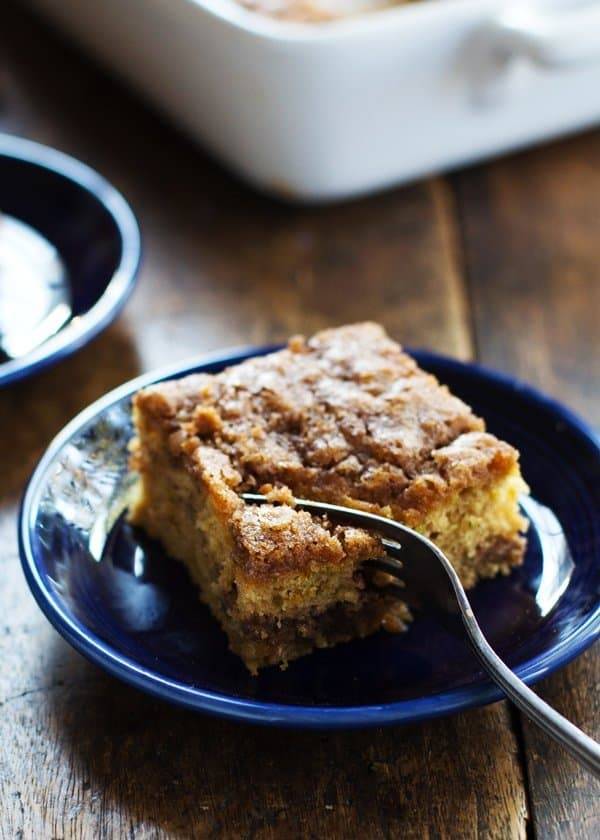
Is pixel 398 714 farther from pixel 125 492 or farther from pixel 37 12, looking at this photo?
pixel 37 12

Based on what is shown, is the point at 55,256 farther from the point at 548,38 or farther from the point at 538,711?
the point at 538,711

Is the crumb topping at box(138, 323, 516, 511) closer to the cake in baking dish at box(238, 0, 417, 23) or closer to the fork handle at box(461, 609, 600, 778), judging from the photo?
the fork handle at box(461, 609, 600, 778)

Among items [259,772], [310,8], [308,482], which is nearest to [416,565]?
[308,482]

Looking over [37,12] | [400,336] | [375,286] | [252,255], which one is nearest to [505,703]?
[400,336]

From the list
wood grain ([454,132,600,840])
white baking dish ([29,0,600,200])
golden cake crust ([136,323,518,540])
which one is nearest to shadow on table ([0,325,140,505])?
golden cake crust ([136,323,518,540])

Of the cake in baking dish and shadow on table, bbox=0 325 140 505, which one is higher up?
the cake in baking dish

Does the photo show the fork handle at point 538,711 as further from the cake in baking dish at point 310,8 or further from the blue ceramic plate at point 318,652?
the cake in baking dish at point 310,8
